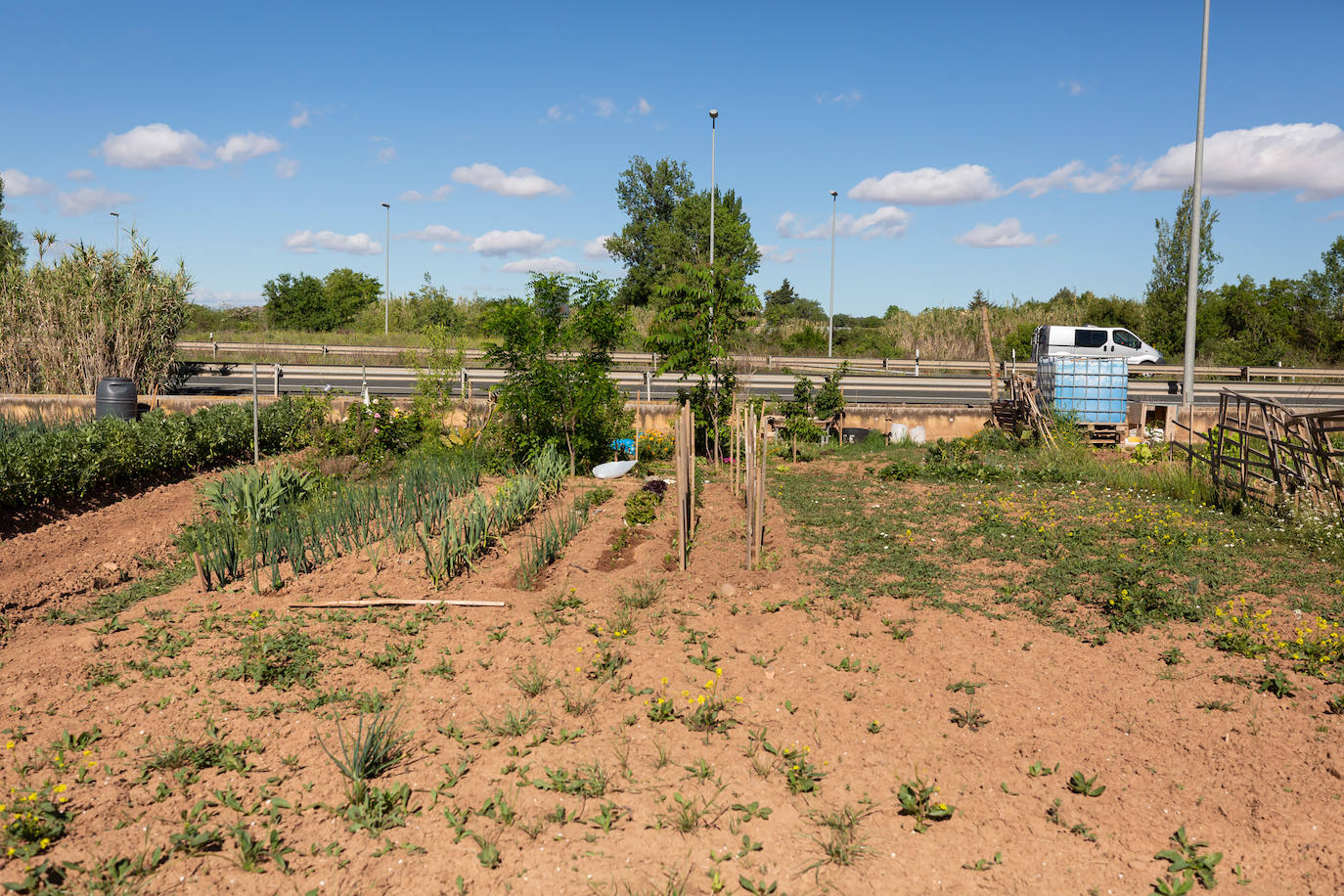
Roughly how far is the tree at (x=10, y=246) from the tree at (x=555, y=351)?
12.1m

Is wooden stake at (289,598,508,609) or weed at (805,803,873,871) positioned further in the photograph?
wooden stake at (289,598,508,609)

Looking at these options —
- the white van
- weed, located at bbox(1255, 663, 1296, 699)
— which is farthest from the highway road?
weed, located at bbox(1255, 663, 1296, 699)

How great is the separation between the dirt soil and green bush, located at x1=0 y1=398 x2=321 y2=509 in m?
3.28

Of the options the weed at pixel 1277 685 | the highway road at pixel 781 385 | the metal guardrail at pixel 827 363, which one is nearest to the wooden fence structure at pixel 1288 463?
the weed at pixel 1277 685

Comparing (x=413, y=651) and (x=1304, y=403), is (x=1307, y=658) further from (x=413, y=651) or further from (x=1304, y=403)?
(x=1304, y=403)

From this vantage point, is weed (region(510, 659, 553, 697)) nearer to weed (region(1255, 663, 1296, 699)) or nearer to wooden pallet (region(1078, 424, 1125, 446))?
weed (region(1255, 663, 1296, 699))

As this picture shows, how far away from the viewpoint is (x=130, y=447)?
10.5m

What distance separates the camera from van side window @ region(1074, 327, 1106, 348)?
23328mm

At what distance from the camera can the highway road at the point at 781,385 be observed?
66.9ft

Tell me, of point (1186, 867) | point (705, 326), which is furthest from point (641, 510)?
point (1186, 867)

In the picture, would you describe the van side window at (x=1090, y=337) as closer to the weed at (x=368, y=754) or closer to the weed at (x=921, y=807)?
the weed at (x=921, y=807)

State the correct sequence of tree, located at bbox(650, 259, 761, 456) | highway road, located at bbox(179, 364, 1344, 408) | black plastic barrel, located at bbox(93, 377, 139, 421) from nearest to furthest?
tree, located at bbox(650, 259, 761, 456), black plastic barrel, located at bbox(93, 377, 139, 421), highway road, located at bbox(179, 364, 1344, 408)

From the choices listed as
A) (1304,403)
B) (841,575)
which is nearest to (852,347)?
(1304,403)

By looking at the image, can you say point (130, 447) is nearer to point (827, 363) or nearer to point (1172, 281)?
point (827, 363)
